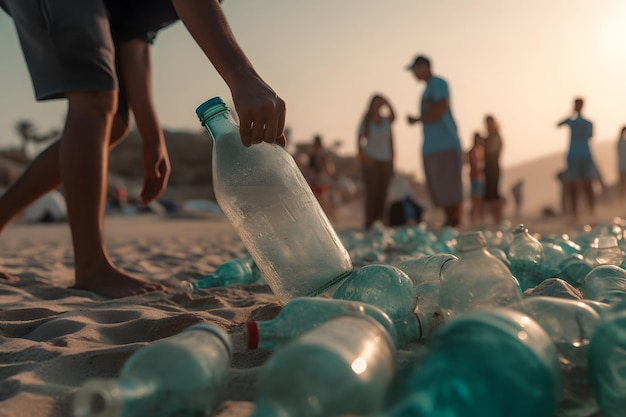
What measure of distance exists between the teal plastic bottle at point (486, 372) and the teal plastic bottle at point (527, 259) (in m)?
1.40

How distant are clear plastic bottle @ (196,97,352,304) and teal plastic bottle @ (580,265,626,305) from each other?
649 millimetres

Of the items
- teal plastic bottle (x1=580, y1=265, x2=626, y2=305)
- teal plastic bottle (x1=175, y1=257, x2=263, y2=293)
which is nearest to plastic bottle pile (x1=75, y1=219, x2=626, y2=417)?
teal plastic bottle (x1=580, y1=265, x2=626, y2=305)

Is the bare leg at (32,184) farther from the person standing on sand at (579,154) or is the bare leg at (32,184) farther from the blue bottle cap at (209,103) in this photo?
the person standing on sand at (579,154)

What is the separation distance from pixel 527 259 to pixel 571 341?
117cm

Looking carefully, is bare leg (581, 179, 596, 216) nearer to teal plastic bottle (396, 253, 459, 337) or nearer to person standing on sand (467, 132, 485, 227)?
person standing on sand (467, 132, 485, 227)

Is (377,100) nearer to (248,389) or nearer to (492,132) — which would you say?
(492,132)

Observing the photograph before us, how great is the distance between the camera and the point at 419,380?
0.86m

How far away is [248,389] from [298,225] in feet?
2.30

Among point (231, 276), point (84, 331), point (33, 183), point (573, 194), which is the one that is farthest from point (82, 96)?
point (573, 194)

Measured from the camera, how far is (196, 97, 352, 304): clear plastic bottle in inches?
73.2

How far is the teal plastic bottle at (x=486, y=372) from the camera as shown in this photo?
32.5 inches

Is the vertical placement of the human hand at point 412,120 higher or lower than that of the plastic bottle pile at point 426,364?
higher

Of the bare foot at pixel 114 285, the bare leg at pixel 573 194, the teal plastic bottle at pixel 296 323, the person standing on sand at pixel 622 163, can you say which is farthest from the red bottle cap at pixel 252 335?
the person standing on sand at pixel 622 163

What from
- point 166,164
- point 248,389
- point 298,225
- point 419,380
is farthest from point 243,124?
point 166,164
